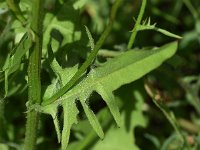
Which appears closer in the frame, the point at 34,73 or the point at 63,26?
the point at 34,73

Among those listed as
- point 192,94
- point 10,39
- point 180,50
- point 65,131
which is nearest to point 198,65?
point 180,50

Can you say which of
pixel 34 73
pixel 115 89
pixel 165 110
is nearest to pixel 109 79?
pixel 115 89

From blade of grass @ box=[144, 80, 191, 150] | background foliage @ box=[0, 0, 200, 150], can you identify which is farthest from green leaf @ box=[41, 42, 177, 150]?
blade of grass @ box=[144, 80, 191, 150]

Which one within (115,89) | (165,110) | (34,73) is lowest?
(165,110)

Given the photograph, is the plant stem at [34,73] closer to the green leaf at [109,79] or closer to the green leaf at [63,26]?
the green leaf at [109,79]

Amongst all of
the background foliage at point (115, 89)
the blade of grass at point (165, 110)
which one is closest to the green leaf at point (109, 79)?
the background foliage at point (115, 89)

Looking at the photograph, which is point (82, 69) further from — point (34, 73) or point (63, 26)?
point (63, 26)
